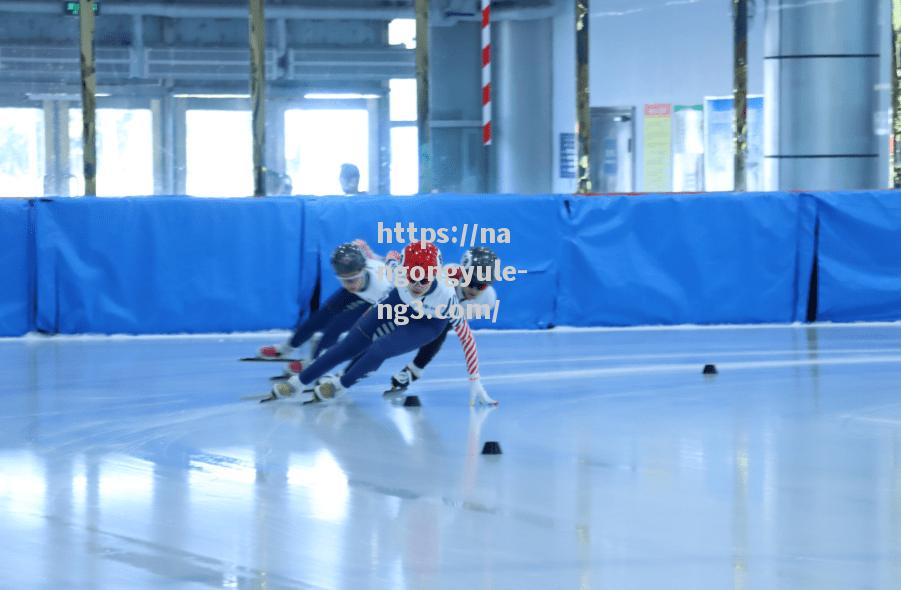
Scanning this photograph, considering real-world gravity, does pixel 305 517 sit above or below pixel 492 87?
below

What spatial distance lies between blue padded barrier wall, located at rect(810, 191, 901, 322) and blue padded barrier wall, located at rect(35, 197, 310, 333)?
4.66 meters

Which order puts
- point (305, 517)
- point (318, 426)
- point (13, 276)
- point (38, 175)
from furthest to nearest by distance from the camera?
point (38, 175) → point (13, 276) → point (318, 426) → point (305, 517)

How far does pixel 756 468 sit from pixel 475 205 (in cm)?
614

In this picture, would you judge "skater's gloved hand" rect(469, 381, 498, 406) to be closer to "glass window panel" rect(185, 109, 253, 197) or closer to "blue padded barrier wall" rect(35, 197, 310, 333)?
"blue padded barrier wall" rect(35, 197, 310, 333)

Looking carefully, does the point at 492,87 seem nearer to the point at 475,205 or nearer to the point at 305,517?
the point at 475,205

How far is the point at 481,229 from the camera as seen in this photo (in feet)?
39.2

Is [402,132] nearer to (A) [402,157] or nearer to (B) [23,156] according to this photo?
(A) [402,157]

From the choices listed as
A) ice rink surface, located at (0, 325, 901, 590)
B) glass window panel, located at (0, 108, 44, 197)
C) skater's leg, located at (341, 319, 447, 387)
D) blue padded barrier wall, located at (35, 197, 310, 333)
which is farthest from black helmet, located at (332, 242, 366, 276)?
glass window panel, located at (0, 108, 44, 197)

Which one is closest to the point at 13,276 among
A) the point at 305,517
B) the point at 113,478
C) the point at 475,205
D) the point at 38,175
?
the point at 475,205

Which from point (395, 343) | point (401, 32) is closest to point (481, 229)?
point (395, 343)

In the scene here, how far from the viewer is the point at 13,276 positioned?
37.7ft

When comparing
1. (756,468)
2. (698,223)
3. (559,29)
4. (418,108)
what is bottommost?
(756,468)

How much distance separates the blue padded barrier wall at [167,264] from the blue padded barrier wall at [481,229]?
A: 28 centimetres

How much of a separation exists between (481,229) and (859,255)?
135 inches
